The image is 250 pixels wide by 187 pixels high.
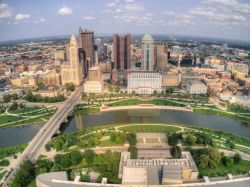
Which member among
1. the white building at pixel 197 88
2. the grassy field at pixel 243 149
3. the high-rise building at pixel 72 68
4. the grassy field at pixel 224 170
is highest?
the high-rise building at pixel 72 68

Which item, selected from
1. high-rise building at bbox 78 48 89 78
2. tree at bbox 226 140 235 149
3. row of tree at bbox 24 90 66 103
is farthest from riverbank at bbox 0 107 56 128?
tree at bbox 226 140 235 149

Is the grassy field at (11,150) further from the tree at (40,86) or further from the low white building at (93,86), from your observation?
the tree at (40,86)

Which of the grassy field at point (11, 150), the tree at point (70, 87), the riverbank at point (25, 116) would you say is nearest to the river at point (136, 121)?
the riverbank at point (25, 116)

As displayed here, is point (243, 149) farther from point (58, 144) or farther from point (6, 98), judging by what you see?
point (6, 98)

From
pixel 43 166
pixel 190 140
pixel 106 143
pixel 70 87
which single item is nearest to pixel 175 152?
pixel 190 140

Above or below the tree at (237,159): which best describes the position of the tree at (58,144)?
above

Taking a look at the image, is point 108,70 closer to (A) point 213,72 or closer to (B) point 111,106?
(B) point 111,106

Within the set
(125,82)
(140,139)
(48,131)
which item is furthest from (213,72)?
(48,131)
